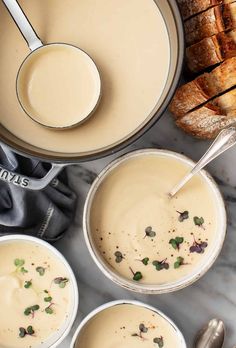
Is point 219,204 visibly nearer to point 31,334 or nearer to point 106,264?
point 106,264

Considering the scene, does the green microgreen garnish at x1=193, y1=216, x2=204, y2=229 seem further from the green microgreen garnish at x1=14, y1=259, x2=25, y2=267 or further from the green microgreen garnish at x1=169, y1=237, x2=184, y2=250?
the green microgreen garnish at x1=14, y1=259, x2=25, y2=267

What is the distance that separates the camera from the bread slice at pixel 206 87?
54.3 inches

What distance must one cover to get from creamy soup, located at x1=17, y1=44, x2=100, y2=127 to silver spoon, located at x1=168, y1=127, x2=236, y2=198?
0.26 m

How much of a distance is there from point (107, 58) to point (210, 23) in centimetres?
24

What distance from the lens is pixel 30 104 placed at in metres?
1.32

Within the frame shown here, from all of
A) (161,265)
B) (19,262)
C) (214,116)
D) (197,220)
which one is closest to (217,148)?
(214,116)

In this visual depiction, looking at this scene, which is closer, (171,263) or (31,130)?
(31,130)

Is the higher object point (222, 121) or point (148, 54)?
point (148, 54)

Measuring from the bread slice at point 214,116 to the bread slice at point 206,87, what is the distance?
0.02m

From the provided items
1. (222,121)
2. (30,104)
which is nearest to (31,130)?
(30,104)

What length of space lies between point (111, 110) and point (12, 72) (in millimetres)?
222

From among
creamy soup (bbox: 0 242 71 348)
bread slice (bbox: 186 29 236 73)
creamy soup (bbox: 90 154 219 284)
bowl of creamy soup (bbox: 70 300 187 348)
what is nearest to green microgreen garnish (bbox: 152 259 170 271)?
creamy soup (bbox: 90 154 219 284)

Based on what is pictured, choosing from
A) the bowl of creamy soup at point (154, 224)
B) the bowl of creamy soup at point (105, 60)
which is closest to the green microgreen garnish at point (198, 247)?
the bowl of creamy soup at point (154, 224)

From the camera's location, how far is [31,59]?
1.31 metres
